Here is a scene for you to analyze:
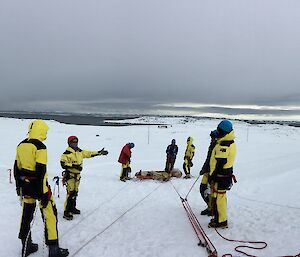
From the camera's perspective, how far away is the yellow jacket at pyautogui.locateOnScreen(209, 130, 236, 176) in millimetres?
6598

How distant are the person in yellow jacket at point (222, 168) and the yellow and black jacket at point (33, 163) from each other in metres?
3.24

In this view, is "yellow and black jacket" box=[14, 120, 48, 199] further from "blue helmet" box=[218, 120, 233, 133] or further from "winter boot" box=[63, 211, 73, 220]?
"blue helmet" box=[218, 120, 233, 133]

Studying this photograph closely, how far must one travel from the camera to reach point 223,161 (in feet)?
21.8

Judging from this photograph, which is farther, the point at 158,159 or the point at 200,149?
the point at 200,149

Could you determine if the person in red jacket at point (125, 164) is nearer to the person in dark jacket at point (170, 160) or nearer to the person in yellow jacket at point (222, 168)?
the person in dark jacket at point (170, 160)

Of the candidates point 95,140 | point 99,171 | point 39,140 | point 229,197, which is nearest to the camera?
point 39,140

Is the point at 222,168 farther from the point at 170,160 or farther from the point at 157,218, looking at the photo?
the point at 170,160

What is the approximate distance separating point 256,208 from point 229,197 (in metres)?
1.58

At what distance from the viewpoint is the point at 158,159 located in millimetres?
20891

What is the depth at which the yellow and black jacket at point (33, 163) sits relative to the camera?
508 centimetres

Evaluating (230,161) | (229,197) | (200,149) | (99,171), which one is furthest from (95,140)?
(230,161)

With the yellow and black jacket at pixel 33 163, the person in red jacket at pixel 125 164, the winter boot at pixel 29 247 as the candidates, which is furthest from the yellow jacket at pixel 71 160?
the person in red jacket at pixel 125 164

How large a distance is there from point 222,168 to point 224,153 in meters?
0.31

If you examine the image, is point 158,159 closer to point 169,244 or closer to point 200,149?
point 200,149
